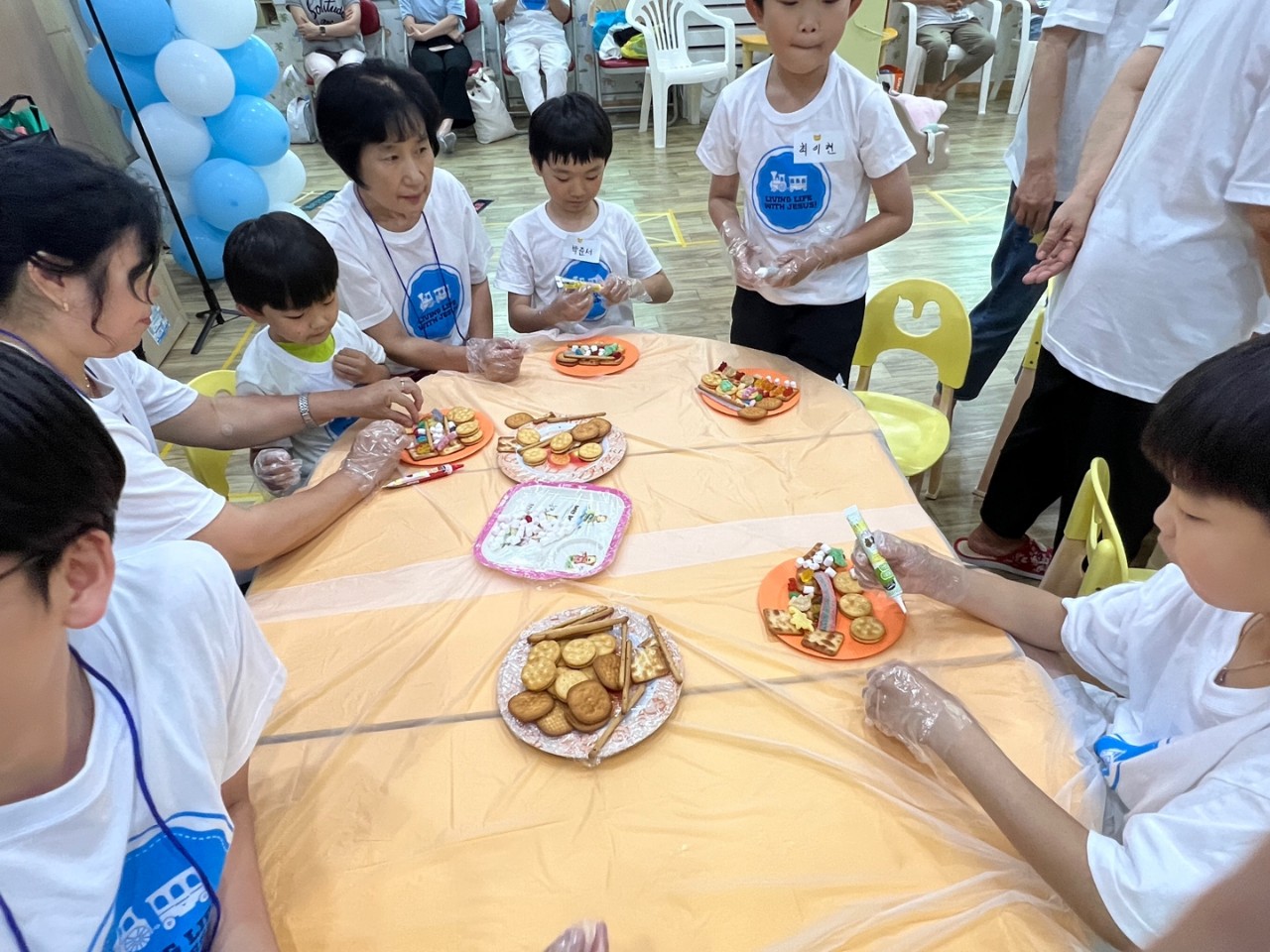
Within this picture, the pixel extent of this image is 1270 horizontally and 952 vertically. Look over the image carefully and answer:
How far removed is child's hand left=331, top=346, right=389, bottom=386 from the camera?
1.74m

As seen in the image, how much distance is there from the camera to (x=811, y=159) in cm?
182

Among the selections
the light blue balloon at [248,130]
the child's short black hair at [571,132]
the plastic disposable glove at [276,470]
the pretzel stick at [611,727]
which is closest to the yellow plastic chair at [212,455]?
the plastic disposable glove at [276,470]

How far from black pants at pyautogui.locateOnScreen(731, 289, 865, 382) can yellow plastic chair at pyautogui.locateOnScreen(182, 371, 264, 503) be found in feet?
4.63

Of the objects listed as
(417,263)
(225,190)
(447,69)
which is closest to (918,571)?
(417,263)

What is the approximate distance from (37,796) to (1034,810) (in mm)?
954

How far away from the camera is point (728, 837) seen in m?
0.84

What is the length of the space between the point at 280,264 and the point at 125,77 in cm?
300

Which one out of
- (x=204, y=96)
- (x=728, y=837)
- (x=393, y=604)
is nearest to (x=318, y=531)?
(x=393, y=604)

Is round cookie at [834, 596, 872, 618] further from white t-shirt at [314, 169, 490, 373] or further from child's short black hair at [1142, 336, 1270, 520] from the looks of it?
white t-shirt at [314, 169, 490, 373]

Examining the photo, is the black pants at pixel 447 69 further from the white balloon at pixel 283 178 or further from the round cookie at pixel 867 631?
the round cookie at pixel 867 631

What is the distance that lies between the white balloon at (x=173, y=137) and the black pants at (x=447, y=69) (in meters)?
2.99

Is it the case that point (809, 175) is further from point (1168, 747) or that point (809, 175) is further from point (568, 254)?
point (1168, 747)

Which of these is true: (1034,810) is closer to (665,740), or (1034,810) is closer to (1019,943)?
(1019,943)

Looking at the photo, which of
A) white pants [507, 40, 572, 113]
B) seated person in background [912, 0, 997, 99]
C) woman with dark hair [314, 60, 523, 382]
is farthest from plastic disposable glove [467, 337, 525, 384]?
seated person in background [912, 0, 997, 99]
